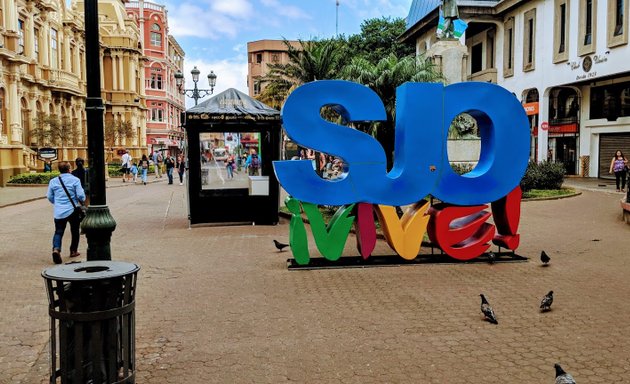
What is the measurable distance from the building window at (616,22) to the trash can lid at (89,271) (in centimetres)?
2735

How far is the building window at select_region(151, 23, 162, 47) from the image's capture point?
6850 centimetres

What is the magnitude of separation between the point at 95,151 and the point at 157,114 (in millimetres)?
65875

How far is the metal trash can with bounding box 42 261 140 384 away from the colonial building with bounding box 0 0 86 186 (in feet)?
94.3

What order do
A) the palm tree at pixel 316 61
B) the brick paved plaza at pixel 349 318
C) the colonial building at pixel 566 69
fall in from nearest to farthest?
the brick paved plaza at pixel 349 318 < the colonial building at pixel 566 69 < the palm tree at pixel 316 61

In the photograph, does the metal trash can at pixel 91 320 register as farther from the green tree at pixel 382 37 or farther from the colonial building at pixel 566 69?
the green tree at pixel 382 37

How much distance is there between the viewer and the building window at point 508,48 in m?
37.2

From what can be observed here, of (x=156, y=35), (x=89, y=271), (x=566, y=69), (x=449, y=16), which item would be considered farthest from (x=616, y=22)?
(x=156, y=35)

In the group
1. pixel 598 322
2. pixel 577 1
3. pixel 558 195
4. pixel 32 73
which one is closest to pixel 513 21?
pixel 577 1

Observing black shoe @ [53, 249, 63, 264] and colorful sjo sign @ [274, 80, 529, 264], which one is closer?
colorful sjo sign @ [274, 80, 529, 264]

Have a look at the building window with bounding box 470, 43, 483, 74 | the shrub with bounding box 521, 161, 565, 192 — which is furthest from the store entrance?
the shrub with bounding box 521, 161, 565, 192

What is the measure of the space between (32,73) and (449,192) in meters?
35.3

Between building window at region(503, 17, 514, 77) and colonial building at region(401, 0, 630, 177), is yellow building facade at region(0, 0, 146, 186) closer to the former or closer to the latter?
colonial building at region(401, 0, 630, 177)

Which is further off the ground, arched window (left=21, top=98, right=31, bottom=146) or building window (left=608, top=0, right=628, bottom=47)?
building window (left=608, top=0, right=628, bottom=47)

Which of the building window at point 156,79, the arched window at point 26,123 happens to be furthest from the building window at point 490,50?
the building window at point 156,79
